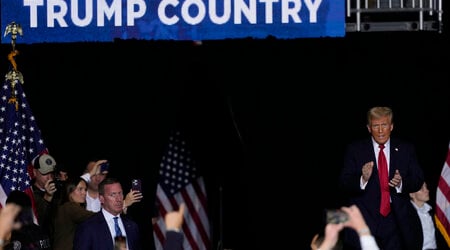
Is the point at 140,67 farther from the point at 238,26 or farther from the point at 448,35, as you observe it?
the point at 448,35

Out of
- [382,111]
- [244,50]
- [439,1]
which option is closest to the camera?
[382,111]

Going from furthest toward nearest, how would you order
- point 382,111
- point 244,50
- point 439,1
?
point 244,50 → point 439,1 → point 382,111

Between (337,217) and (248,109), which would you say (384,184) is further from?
(337,217)

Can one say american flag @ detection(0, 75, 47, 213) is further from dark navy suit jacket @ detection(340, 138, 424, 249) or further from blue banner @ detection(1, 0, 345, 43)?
dark navy suit jacket @ detection(340, 138, 424, 249)

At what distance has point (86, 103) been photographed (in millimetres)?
14266

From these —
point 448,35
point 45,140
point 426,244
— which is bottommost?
point 426,244

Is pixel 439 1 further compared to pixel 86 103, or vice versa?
pixel 86 103

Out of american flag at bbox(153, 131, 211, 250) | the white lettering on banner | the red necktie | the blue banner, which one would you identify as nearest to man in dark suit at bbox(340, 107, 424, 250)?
the red necktie

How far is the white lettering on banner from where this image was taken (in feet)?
42.5

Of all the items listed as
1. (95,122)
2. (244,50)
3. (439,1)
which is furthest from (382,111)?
(95,122)

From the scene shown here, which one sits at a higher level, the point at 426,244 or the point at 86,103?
the point at 86,103

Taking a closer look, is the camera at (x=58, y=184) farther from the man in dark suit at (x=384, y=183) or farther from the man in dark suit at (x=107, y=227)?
the man in dark suit at (x=384, y=183)

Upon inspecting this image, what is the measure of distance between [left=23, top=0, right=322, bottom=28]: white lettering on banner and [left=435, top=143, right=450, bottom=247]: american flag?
193cm

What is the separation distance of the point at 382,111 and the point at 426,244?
1.95 meters
